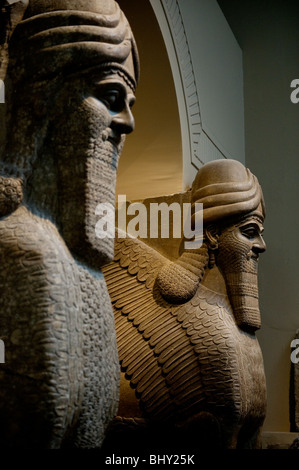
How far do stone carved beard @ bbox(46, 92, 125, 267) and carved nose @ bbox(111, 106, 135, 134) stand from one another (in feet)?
0.28

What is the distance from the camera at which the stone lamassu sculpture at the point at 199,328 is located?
3008 mm

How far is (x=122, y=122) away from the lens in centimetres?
219

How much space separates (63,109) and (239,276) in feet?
5.25

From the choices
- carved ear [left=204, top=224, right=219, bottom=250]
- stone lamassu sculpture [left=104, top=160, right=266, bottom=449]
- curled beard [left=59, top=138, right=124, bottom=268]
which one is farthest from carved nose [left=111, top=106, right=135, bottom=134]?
carved ear [left=204, top=224, right=219, bottom=250]

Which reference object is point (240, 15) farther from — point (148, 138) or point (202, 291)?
point (202, 291)

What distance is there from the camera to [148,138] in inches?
180

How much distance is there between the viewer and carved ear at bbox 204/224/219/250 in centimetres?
336

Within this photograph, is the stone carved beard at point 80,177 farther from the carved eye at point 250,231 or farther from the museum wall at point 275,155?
the museum wall at point 275,155

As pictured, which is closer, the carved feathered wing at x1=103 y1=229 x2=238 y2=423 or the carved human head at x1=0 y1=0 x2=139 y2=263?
the carved human head at x1=0 y1=0 x2=139 y2=263

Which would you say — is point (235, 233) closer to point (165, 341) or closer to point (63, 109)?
point (165, 341)

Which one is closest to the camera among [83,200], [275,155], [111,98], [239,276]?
[83,200]

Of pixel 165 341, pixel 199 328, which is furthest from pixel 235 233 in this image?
pixel 165 341

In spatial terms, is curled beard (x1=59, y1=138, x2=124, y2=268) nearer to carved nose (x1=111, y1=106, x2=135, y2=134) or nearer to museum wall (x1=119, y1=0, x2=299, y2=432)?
carved nose (x1=111, y1=106, x2=135, y2=134)

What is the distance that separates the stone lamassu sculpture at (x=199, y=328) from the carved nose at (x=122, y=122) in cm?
115
